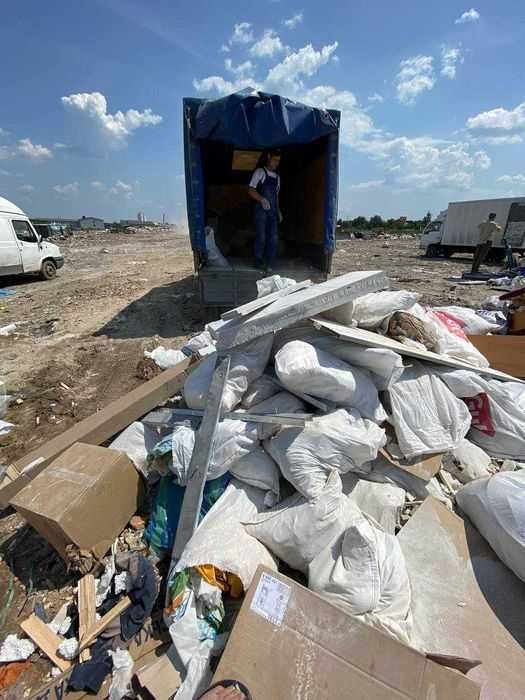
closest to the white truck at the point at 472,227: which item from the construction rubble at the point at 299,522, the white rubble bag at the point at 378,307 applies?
the white rubble bag at the point at 378,307

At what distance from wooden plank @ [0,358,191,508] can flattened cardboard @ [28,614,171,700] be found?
90 cm

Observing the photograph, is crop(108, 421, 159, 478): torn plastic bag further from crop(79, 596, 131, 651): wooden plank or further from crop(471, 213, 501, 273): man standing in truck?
crop(471, 213, 501, 273): man standing in truck

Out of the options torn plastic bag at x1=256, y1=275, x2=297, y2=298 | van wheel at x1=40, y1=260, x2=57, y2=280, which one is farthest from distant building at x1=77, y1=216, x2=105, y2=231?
torn plastic bag at x1=256, y1=275, x2=297, y2=298

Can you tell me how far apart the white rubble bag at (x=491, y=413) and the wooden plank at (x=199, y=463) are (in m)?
1.28

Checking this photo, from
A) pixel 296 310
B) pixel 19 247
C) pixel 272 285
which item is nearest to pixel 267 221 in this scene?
pixel 272 285

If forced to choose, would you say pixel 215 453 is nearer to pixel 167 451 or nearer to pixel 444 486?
pixel 167 451

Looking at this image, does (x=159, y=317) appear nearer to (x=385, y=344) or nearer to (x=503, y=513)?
(x=385, y=344)

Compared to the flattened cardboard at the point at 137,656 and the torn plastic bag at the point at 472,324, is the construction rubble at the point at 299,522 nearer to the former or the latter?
the flattened cardboard at the point at 137,656

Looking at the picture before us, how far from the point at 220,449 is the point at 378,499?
31.2 inches

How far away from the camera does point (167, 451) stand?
1685 mm

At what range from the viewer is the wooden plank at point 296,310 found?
70.8 inches

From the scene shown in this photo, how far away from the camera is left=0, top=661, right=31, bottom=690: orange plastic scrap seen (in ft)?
4.12

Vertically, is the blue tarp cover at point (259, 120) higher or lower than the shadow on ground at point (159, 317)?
higher

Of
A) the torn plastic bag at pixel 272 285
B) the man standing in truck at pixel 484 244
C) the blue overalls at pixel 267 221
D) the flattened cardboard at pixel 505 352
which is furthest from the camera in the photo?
the man standing in truck at pixel 484 244
